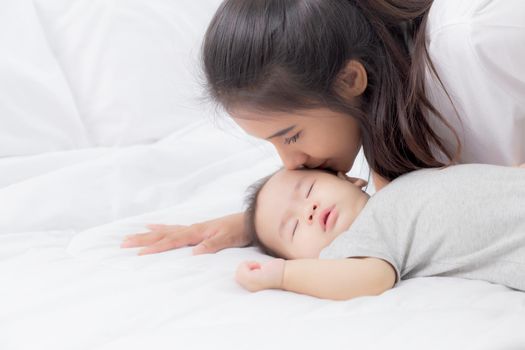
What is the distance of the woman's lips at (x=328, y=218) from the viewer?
1.30m

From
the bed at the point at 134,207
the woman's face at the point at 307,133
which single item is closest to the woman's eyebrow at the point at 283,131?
the woman's face at the point at 307,133

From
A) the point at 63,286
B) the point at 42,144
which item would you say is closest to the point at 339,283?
the point at 63,286

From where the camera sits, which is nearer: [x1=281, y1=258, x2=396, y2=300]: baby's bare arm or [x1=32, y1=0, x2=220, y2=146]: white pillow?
Answer: [x1=281, y1=258, x2=396, y2=300]: baby's bare arm

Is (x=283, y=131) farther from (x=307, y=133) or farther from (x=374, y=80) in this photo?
(x=374, y=80)

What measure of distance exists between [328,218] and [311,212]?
0.03m

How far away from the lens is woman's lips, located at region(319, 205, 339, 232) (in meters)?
1.30

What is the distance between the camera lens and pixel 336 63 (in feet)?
4.23

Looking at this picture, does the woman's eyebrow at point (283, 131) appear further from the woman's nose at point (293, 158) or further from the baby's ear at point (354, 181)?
the baby's ear at point (354, 181)

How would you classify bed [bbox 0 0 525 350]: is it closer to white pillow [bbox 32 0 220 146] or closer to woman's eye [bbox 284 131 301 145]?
white pillow [bbox 32 0 220 146]

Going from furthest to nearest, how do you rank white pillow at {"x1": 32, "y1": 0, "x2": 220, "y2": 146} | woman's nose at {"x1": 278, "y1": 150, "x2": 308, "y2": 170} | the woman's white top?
white pillow at {"x1": 32, "y1": 0, "x2": 220, "y2": 146}, woman's nose at {"x1": 278, "y1": 150, "x2": 308, "y2": 170}, the woman's white top

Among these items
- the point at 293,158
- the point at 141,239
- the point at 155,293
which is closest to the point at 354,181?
the point at 293,158

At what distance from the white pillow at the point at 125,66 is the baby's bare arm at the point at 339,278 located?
3.46ft

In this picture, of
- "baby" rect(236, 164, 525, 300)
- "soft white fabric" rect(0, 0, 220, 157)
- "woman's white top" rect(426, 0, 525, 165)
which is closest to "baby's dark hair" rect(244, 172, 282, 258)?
"baby" rect(236, 164, 525, 300)

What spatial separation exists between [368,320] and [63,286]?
47 centimetres
